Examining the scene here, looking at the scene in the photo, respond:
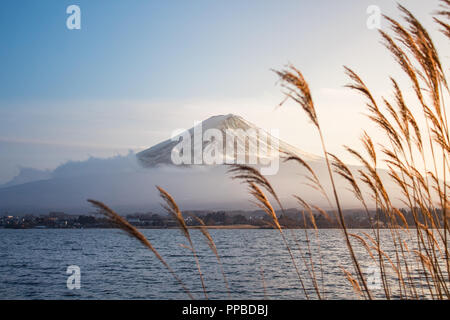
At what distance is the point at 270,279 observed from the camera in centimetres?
2384

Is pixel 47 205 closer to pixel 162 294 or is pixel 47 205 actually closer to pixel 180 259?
pixel 180 259

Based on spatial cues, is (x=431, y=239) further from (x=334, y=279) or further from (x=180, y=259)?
(x=180, y=259)

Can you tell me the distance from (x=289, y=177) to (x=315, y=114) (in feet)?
386

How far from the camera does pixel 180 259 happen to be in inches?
1499

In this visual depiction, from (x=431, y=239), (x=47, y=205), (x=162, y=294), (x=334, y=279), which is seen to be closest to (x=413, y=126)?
(x=431, y=239)

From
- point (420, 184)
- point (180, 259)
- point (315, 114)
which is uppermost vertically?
point (315, 114)

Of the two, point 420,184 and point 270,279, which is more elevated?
point 420,184

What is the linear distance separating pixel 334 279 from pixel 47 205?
127587mm
